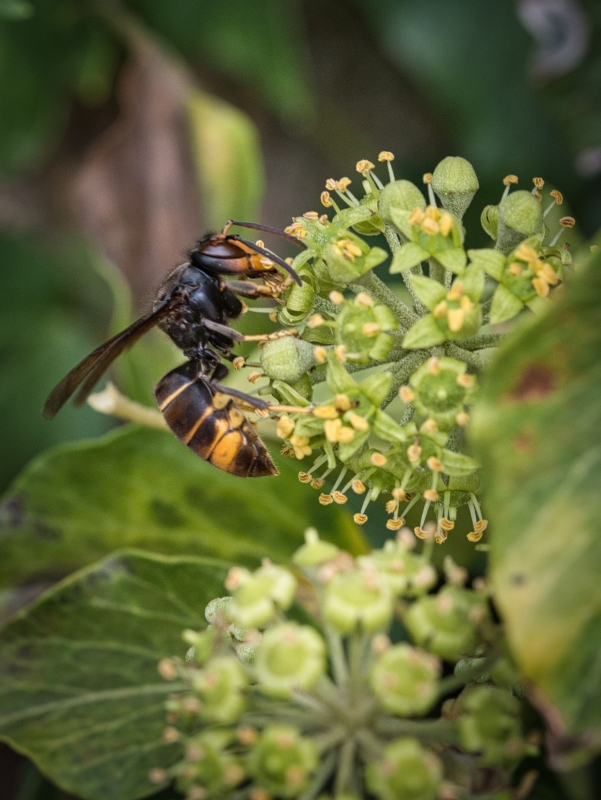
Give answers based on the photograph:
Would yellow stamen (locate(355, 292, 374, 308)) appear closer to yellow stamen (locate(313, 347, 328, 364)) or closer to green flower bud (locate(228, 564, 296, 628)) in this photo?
yellow stamen (locate(313, 347, 328, 364))

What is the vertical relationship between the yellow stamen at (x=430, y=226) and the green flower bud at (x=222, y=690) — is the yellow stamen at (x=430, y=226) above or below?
above

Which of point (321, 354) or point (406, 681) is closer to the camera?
point (406, 681)

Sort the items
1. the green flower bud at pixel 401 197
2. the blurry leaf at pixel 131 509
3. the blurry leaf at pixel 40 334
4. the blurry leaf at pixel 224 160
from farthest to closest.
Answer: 1. the blurry leaf at pixel 40 334
2. the blurry leaf at pixel 224 160
3. the blurry leaf at pixel 131 509
4. the green flower bud at pixel 401 197

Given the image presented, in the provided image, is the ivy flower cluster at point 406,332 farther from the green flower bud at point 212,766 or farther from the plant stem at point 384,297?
the green flower bud at point 212,766

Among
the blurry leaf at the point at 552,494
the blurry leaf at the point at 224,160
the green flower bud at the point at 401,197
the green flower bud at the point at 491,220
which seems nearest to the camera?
the blurry leaf at the point at 552,494

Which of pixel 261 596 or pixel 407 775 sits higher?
pixel 261 596

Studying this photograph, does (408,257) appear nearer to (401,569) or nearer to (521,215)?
(521,215)

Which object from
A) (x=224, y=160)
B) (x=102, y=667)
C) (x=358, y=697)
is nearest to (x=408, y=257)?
(x=358, y=697)

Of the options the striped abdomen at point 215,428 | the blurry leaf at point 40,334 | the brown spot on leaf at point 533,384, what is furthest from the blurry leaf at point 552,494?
the blurry leaf at point 40,334
